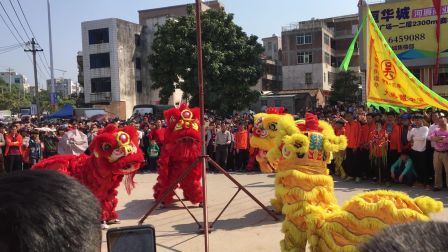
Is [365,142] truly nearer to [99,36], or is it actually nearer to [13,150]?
[13,150]

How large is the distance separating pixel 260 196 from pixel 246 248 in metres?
3.09

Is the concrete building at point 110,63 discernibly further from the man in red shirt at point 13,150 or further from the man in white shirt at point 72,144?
the man in white shirt at point 72,144

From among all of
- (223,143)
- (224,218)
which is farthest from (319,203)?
(223,143)

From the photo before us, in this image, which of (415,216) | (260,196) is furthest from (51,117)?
(415,216)

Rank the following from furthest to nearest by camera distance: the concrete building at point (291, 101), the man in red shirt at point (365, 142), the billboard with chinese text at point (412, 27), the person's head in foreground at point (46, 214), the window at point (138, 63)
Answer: the window at point (138, 63), the concrete building at point (291, 101), the billboard with chinese text at point (412, 27), the man in red shirt at point (365, 142), the person's head in foreground at point (46, 214)

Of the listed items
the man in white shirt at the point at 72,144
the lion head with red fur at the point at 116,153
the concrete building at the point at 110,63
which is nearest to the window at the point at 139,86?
the concrete building at the point at 110,63

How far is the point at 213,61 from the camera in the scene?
22375mm

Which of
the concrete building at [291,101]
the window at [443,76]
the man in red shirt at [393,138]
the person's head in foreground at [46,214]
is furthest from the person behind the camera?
the concrete building at [291,101]

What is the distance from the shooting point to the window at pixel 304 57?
40312mm

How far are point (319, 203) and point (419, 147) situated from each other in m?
5.03

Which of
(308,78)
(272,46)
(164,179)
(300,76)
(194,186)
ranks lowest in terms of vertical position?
(194,186)

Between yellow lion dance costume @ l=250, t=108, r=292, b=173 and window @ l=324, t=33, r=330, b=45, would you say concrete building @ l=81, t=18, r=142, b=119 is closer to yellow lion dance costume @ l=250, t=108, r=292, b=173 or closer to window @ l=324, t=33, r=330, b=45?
window @ l=324, t=33, r=330, b=45

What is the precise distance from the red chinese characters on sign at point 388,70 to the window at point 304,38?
32999 millimetres

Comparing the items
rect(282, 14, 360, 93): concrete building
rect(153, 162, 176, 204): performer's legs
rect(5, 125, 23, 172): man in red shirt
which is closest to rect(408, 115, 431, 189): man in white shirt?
rect(153, 162, 176, 204): performer's legs
